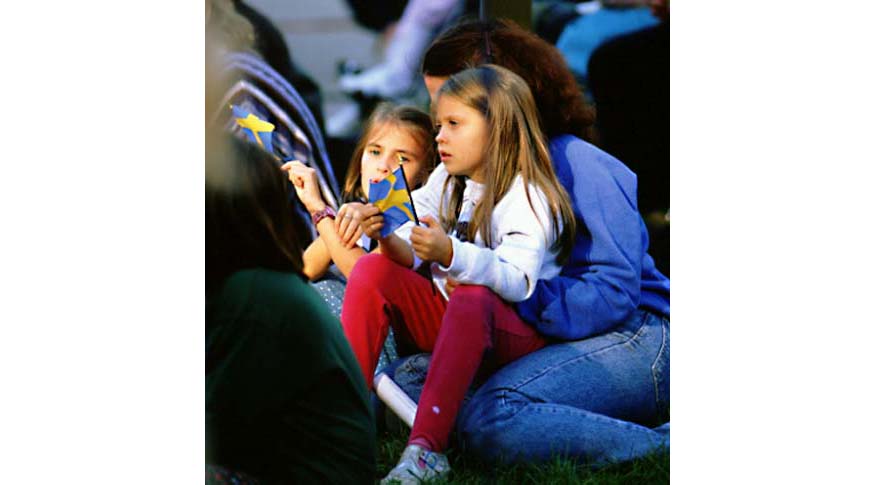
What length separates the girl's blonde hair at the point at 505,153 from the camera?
114 inches

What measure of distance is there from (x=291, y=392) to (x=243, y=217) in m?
0.42

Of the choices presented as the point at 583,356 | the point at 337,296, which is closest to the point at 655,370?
the point at 583,356

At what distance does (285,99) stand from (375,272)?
49 cm

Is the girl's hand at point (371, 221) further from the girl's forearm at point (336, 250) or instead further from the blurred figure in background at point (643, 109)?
the blurred figure in background at point (643, 109)

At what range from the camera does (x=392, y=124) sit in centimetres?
299

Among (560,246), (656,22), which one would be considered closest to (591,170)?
(560,246)

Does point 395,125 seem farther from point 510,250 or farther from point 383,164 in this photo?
point 510,250

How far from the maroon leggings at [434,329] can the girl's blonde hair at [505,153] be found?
0.16 metres

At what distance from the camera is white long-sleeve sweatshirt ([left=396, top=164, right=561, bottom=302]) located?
9.28 feet

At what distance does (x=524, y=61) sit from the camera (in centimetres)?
298

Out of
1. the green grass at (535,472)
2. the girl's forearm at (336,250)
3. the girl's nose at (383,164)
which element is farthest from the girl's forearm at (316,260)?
the green grass at (535,472)

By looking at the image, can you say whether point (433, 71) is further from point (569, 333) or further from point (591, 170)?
point (569, 333)

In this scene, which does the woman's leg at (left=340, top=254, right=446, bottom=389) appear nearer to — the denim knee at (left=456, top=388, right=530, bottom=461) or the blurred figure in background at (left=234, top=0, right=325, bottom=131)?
the denim knee at (left=456, top=388, right=530, bottom=461)

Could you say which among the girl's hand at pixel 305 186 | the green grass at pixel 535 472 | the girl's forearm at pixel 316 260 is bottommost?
the green grass at pixel 535 472
